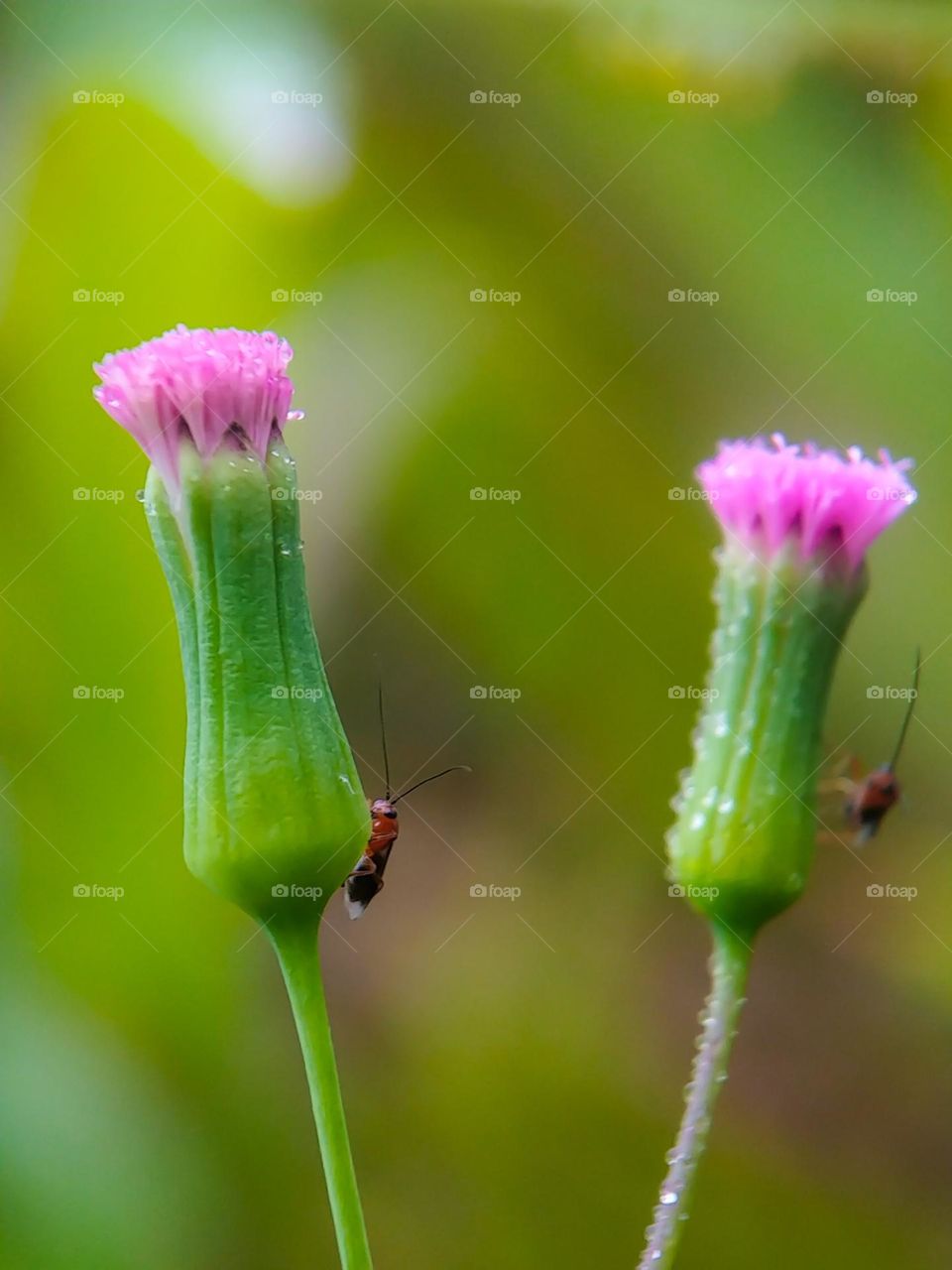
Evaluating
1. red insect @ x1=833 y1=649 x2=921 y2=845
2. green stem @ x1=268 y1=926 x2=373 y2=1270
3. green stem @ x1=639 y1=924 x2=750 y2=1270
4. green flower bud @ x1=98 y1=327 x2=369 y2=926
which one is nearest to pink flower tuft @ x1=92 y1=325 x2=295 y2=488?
green flower bud @ x1=98 y1=327 x2=369 y2=926

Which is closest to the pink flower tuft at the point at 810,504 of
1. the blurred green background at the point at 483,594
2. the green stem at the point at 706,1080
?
the green stem at the point at 706,1080

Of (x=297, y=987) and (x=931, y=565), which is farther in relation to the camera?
(x=931, y=565)

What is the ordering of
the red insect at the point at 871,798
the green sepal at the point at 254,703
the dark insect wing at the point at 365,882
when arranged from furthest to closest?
1. the red insect at the point at 871,798
2. the dark insect wing at the point at 365,882
3. the green sepal at the point at 254,703

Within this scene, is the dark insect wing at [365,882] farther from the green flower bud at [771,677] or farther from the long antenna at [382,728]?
the green flower bud at [771,677]

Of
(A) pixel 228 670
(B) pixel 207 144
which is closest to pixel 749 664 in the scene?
(A) pixel 228 670

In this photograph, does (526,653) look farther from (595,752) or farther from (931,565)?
(931,565)

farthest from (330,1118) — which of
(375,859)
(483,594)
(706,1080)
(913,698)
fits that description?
(913,698)
